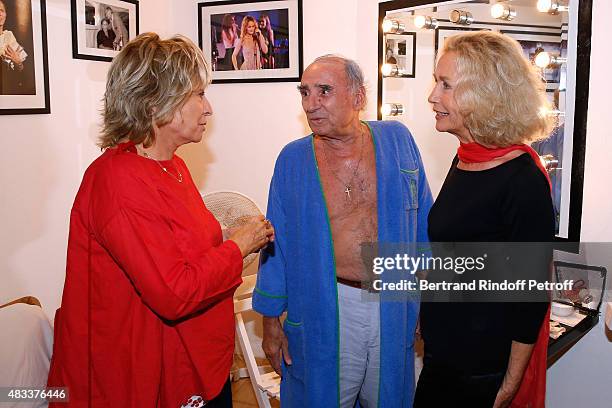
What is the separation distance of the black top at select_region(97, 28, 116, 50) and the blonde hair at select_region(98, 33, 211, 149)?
4.53 ft

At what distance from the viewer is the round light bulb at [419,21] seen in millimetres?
2730

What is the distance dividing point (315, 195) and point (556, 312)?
112 cm

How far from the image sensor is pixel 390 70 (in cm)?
296

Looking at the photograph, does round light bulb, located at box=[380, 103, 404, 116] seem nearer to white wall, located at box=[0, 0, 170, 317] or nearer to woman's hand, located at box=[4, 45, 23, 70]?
white wall, located at box=[0, 0, 170, 317]

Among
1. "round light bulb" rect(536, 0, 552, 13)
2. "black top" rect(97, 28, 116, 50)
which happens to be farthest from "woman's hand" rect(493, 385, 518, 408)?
"black top" rect(97, 28, 116, 50)

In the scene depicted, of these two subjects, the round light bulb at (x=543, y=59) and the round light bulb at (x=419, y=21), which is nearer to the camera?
the round light bulb at (x=543, y=59)

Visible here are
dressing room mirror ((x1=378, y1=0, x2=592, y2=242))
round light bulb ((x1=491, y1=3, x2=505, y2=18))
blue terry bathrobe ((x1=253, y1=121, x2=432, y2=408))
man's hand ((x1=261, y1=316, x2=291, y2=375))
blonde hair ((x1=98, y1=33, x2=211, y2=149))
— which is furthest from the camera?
round light bulb ((x1=491, y1=3, x2=505, y2=18))

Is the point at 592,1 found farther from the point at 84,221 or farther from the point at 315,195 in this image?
the point at 84,221

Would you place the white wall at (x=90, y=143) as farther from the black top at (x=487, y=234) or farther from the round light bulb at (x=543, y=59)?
the black top at (x=487, y=234)

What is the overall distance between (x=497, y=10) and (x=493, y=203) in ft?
4.27

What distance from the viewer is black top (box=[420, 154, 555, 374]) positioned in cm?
138

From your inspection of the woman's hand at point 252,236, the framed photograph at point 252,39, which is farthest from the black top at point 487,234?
the framed photograph at point 252,39

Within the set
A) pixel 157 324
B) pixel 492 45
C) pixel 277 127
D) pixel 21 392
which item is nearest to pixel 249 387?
pixel 277 127

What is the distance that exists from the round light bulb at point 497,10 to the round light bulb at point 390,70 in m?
0.63
